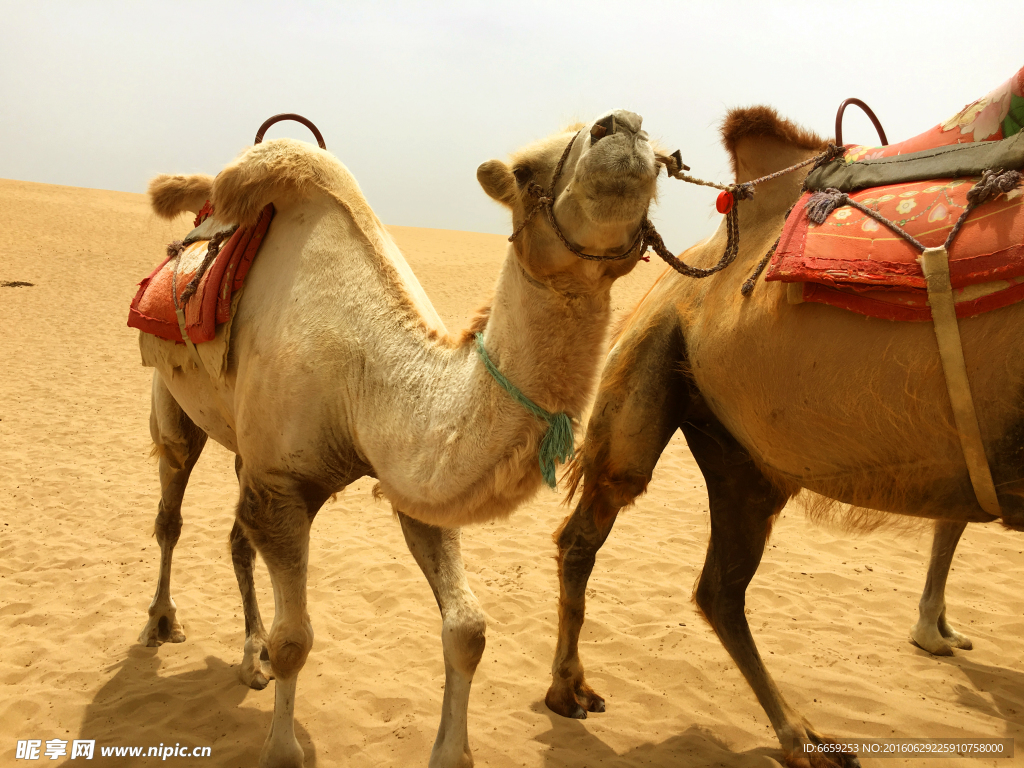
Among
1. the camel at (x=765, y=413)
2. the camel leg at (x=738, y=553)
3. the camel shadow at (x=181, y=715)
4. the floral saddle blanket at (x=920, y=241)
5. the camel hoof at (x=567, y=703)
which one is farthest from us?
the camel hoof at (x=567, y=703)

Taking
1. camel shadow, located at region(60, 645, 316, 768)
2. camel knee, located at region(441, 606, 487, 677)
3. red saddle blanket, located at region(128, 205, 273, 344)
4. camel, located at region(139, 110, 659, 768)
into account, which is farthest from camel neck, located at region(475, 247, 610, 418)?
camel shadow, located at region(60, 645, 316, 768)

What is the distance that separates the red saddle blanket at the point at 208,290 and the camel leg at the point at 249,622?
0.84m

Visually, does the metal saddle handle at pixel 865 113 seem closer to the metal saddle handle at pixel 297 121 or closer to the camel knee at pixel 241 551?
the metal saddle handle at pixel 297 121

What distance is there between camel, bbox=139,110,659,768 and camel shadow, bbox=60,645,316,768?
39cm

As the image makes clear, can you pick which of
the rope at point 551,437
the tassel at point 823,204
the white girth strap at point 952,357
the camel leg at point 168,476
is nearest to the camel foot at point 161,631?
the camel leg at point 168,476

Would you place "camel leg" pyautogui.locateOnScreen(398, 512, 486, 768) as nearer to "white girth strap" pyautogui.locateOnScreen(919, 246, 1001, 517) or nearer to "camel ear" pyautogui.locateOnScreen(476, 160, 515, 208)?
"camel ear" pyautogui.locateOnScreen(476, 160, 515, 208)

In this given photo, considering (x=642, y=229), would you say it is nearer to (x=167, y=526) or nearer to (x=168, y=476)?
(x=168, y=476)

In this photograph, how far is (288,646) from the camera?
281 centimetres

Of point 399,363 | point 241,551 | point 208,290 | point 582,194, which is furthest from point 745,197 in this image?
point 241,551

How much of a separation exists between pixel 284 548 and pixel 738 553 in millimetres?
1838

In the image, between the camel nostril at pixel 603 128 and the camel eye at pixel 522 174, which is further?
the camel eye at pixel 522 174

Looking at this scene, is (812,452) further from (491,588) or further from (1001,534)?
(1001,534)

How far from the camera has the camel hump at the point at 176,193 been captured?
3.87 m

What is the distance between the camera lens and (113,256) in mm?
23891
